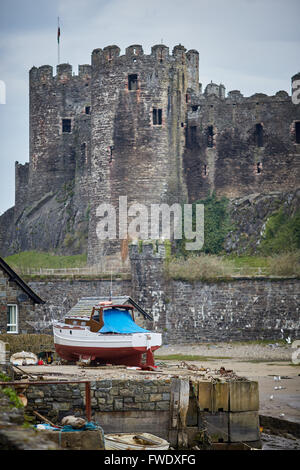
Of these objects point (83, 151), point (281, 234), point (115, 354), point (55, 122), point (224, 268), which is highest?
point (55, 122)

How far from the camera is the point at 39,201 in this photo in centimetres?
5659

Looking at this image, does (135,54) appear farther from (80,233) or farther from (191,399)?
(191,399)

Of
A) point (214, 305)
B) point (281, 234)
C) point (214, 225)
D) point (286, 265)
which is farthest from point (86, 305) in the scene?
point (214, 225)

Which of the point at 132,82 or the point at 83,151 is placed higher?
the point at 132,82

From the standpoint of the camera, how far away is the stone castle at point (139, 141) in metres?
48.1

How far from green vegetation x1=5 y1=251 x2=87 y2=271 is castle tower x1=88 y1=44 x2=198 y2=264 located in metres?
1.77

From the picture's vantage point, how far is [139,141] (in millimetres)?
48000

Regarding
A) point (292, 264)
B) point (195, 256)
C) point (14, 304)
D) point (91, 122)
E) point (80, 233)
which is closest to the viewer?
point (14, 304)

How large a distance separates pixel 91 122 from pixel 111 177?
383 cm

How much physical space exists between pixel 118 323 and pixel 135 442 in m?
9.85

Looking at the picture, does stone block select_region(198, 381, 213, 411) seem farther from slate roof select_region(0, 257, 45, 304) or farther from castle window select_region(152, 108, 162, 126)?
castle window select_region(152, 108, 162, 126)

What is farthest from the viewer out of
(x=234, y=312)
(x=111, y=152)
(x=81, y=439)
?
(x=111, y=152)

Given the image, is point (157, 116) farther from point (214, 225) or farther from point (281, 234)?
point (281, 234)
